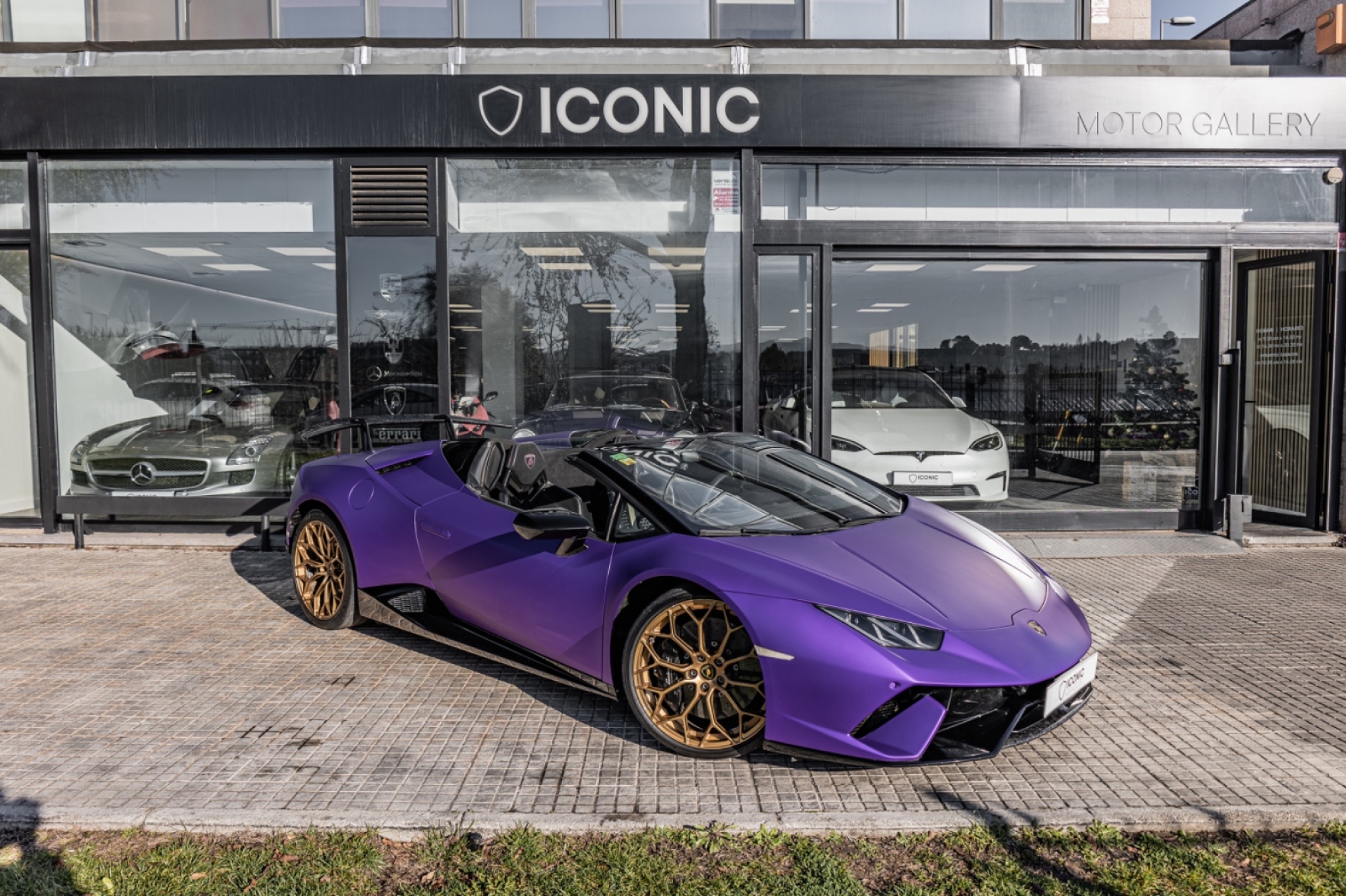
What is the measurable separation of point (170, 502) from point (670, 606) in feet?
22.5

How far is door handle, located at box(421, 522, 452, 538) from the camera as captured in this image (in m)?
4.52

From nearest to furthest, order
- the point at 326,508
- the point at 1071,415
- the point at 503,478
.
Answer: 1. the point at 503,478
2. the point at 326,508
3. the point at 1071,415

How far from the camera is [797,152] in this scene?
327 inches

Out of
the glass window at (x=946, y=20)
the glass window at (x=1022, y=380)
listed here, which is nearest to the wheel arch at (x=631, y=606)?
the glass window at (x=1022, y=380)

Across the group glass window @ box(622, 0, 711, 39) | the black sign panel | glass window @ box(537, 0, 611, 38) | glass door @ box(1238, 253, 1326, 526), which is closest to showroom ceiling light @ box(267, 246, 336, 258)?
the black sign panel

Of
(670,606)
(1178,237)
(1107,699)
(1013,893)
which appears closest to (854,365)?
(1178,237)

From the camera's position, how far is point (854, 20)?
877 cm

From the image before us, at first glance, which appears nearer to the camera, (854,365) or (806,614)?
(806,614)

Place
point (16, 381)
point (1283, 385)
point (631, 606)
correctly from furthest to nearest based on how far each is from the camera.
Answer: point (1283, 385)
point (16, 381)
point (631, 606)

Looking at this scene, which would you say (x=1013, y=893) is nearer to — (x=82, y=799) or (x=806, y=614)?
(x=806, y=614)

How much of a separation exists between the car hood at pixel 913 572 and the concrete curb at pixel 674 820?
67 cm

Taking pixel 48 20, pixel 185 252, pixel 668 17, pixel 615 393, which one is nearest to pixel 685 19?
pixel 668 17

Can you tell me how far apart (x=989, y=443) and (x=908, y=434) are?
80 centimetres

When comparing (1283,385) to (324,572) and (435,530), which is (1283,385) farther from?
(324,572)
